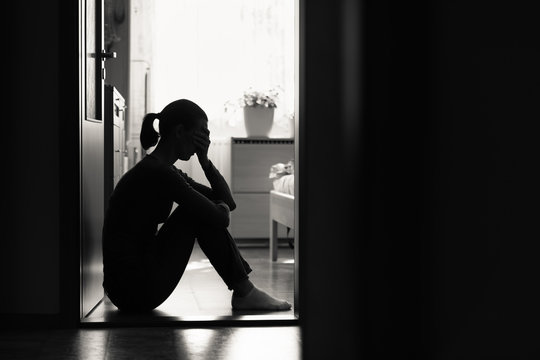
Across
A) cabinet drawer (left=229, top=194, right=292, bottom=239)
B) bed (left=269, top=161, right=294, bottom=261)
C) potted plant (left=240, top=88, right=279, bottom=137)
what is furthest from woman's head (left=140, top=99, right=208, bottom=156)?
potted plant (left=240, top=88, right=279, bottom=137)

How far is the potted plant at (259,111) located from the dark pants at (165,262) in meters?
3.25

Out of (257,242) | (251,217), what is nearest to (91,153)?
(251,217)

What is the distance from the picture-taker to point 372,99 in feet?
0.61

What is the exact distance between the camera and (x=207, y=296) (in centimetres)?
315

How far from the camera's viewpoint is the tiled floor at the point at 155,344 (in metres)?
1.97

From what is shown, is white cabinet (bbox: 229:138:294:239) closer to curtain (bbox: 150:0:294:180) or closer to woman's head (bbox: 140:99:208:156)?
curtain (bbox: 150:0:294:180)

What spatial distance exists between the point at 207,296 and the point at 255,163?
262 cm

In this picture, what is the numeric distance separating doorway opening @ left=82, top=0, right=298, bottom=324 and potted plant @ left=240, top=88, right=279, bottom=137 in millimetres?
30

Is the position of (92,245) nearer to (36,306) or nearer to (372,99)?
(36,306)

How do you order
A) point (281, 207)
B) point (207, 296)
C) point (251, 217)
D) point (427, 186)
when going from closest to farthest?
point (427, 186) → point (207, 296) → point (281, 207) → point (251, 217)

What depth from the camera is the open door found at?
97.2 inches

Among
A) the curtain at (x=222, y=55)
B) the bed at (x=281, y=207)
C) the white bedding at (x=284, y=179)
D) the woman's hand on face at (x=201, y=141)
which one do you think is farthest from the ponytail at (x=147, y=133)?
the curtain at (x=222, y=55)

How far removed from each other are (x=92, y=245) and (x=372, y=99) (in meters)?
2.56

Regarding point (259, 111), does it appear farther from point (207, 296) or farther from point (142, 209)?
point (142, 209)
